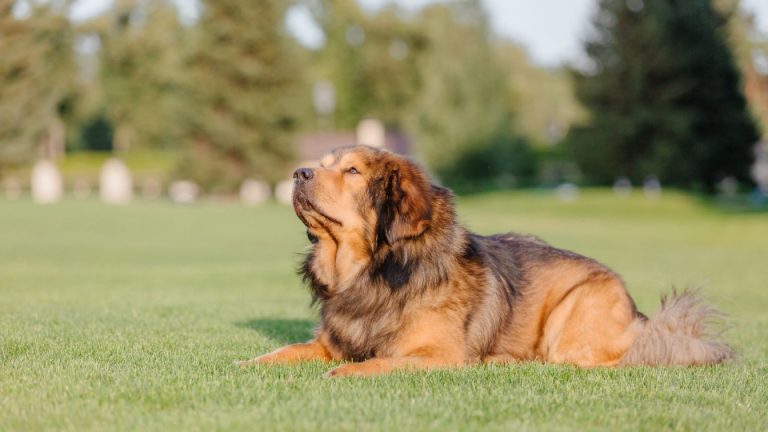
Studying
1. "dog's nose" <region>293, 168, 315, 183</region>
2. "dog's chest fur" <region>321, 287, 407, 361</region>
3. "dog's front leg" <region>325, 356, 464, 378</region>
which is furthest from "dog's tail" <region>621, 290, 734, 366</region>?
"dog's nose" <region>293, 168, 315, 183</region>

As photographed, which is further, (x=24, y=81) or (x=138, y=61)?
(x=138, y=61)

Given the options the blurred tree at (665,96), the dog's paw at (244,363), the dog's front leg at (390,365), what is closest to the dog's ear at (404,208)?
the dog's front leg at (390,365)

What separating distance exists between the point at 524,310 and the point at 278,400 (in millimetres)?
2573

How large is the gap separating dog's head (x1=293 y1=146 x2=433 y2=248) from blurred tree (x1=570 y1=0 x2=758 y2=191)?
165ft

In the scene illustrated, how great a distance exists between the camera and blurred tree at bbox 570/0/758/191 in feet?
179

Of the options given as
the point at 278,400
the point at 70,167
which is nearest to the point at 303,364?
the point at 278,400

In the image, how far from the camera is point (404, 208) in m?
6.47

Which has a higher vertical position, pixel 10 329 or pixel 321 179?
pixel 321 179

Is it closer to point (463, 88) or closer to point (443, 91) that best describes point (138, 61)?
point (443, 91)

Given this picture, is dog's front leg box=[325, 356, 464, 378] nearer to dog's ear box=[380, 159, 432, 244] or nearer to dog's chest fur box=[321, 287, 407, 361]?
dog's chest fur box=[321, 287, 407, 361]

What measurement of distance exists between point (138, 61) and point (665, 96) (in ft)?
151

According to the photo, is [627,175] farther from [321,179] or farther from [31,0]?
[321,179]

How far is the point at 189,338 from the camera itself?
801 centimetres

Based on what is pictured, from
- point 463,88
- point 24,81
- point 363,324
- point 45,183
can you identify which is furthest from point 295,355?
point 463,88
